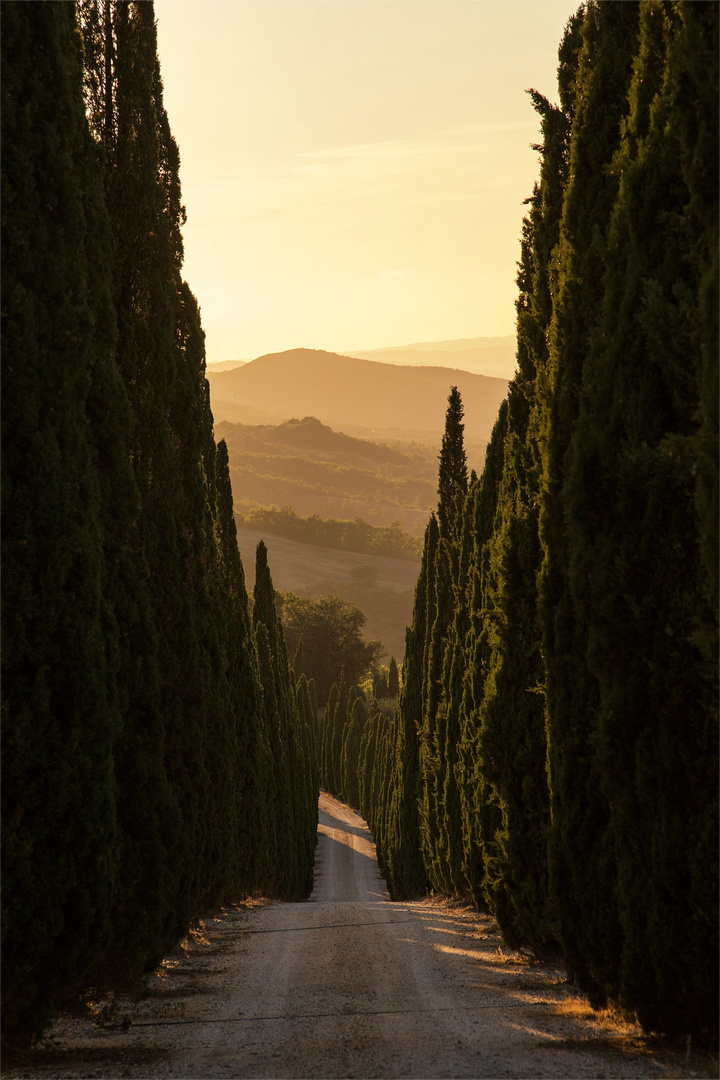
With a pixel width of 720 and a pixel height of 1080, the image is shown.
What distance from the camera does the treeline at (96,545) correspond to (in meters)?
5.41

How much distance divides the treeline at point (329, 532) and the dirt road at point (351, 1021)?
467 feet

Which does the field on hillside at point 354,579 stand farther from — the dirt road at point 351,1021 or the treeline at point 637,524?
the treeline at point 637,524

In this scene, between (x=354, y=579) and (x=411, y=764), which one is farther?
(x=354, y=579)

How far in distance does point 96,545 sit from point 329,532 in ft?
485

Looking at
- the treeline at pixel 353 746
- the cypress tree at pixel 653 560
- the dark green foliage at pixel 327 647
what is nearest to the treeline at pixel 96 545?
the cypress tree at pixel 653 560

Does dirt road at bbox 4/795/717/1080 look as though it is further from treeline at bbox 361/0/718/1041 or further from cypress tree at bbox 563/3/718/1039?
cypress tree at bbox 563/3/718/1039

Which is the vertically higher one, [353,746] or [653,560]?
[653,560]

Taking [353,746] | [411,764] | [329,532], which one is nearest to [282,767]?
[411,764]

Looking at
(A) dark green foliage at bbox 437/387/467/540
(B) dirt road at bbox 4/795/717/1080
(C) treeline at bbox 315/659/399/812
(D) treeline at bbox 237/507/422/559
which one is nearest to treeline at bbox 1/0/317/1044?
(B) dirt road at bbox 4/795/717/1080

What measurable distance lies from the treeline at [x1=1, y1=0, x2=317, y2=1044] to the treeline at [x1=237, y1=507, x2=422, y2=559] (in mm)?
141909

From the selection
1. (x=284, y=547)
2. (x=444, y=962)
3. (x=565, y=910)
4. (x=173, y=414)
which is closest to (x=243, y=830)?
(x=444, y=962)

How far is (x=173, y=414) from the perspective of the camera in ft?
36.0

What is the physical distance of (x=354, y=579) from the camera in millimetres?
132500

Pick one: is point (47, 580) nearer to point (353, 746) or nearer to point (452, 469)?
point (452, 469)
